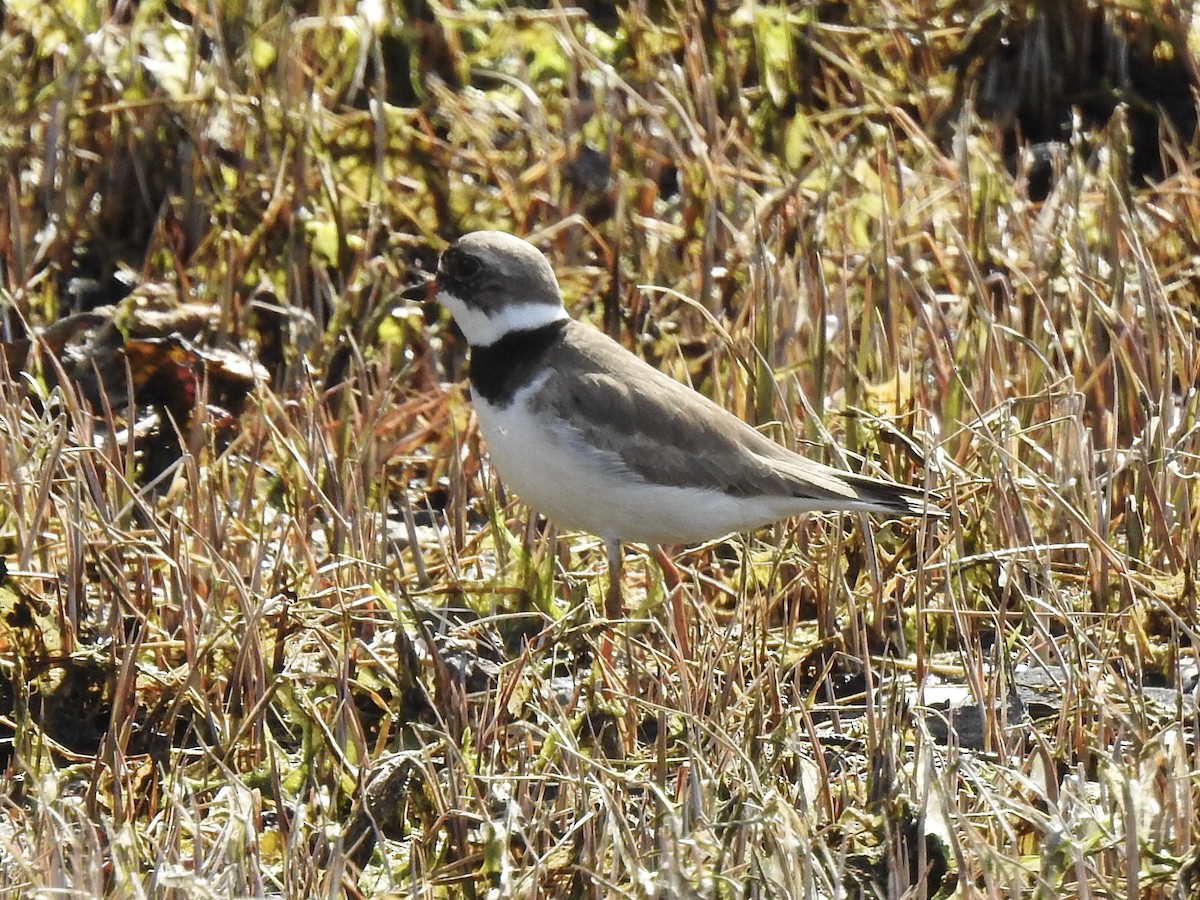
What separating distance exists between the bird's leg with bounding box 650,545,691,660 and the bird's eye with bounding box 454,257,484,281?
38.8 inches

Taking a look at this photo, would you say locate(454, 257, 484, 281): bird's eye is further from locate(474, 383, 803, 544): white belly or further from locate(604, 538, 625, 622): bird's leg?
locate(604, 538, 625, 622): bird's leg

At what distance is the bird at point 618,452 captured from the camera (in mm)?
4867

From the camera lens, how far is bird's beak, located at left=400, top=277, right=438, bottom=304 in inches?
232

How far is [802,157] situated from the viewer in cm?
798

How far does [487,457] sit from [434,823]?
2.21 meters

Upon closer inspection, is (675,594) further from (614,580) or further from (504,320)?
(504,320)

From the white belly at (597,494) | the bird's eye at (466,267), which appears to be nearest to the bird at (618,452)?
the white belly at (597,494)

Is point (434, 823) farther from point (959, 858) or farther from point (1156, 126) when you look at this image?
point (1156, 126)

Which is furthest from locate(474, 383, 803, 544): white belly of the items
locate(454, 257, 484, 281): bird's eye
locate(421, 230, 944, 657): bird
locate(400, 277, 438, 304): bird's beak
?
locate(400, 277, 438, 304): bird's beak

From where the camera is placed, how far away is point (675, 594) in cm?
490

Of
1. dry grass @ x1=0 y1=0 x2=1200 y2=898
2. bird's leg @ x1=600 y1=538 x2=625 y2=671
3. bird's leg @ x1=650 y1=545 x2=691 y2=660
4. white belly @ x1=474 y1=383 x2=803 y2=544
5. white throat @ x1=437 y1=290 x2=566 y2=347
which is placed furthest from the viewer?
white throat @ x1=437 y1=290 x2=566 y2=347

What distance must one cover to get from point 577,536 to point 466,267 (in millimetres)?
904

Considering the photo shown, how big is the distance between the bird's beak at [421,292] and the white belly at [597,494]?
3.30 feet

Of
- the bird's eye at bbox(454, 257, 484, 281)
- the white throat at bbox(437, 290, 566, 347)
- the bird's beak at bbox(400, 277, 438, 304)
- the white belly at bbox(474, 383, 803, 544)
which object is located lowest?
the white belly at bbox(474, 383, 803, 544)
